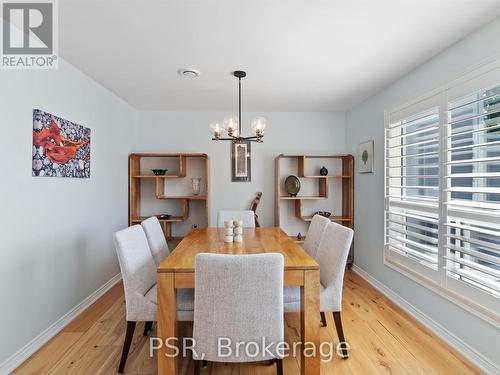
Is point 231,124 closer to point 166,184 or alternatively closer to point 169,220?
point 169,220

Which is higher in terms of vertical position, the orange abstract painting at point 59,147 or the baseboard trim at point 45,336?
the orange abstract painting at point 59,147

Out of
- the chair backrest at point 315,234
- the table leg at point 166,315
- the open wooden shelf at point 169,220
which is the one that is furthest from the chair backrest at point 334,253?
the open wooden shelf at point 169,220

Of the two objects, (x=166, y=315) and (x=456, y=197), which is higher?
(x=456, y=197)

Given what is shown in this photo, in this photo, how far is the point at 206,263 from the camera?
4.42 feet

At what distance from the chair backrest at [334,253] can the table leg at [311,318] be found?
0.36m

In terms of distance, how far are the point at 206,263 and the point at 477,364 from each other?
2066 millimetres

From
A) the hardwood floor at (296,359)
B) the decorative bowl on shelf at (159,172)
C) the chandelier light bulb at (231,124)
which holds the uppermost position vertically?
the chandelier light bulb at (231,124)

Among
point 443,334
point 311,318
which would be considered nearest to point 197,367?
point 311,318

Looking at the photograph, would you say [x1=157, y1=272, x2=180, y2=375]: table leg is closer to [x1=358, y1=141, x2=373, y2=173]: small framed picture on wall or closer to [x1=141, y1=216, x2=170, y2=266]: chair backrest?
[x1=141, y1=216, x2=170, y2=266]: chair backrest

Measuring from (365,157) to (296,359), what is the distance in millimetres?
2587

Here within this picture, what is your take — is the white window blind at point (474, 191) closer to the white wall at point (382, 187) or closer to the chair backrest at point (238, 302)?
the white wall at point (382, 187)

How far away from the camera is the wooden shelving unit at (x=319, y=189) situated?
3.89m

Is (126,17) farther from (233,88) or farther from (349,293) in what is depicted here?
(349,293)

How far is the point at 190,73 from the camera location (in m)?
2.66
